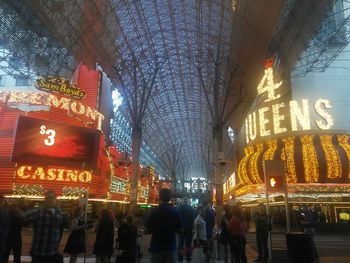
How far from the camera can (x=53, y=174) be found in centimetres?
2978

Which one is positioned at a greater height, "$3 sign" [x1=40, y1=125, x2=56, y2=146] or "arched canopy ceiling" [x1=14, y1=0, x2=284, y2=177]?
"arched canopy ceiling" [x1=14, y1=0, x2=284, y2=177]

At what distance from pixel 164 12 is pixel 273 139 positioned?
20.9 m

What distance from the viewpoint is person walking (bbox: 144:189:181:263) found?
18.9 feet

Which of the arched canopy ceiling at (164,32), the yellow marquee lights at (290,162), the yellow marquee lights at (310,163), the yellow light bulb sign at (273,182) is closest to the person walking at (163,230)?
the yellow light bulb sign at (273,182)

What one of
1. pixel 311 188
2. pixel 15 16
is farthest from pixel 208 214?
pixel 15 16

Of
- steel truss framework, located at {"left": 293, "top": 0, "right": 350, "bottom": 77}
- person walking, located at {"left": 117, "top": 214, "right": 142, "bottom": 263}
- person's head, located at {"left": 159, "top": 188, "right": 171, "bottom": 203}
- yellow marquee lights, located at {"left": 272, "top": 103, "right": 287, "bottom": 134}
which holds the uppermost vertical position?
steel truss framework, located at {"left": 293, "top": 0, "right": 350, "bottom": 77}

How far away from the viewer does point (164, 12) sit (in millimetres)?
42156

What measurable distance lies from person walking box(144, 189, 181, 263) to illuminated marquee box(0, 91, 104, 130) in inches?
1035

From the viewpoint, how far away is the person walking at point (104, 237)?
381 inches

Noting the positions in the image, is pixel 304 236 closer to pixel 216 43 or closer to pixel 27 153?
pixel 27 153

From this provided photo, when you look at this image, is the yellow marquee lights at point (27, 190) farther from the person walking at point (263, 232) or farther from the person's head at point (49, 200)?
the person's head at point (49, 200)

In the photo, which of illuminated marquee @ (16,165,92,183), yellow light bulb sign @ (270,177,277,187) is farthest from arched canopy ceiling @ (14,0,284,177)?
yellow light bulb sign @ (270,177,277,187)

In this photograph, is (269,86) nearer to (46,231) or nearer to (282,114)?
Answer: (282,114)

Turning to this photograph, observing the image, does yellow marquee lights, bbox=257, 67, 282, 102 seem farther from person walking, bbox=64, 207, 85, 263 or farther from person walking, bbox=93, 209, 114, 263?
person walking, bbox=64, 207, 85, 263
